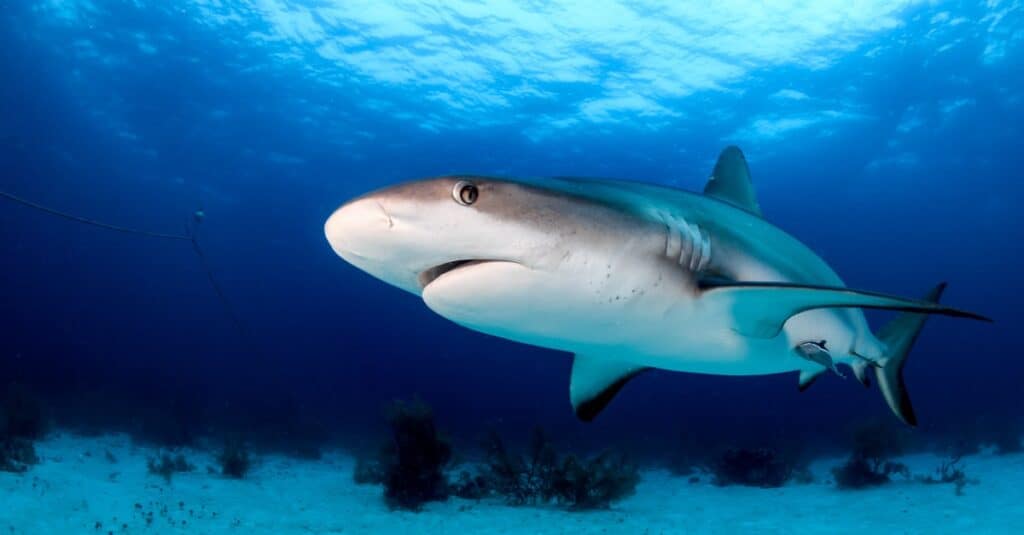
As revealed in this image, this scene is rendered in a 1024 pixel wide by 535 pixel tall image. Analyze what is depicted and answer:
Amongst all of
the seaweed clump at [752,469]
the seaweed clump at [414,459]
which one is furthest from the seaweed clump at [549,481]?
the seaweed clump at [752,469]

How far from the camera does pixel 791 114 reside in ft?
83.7

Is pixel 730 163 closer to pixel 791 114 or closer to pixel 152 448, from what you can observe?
pixel 152 448

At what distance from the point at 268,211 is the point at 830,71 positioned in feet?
120

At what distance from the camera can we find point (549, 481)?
10.2 metres

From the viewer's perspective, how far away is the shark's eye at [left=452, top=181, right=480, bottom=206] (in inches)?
84.7

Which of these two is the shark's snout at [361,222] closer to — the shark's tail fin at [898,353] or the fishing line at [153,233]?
the shark's tail fin at [898,353]

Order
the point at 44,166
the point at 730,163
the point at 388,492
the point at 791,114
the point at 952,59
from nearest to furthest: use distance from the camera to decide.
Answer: the point at 730,163 < the point at 388,492 < the point at 952,59 < the point at 791,114 < the point at 44,166

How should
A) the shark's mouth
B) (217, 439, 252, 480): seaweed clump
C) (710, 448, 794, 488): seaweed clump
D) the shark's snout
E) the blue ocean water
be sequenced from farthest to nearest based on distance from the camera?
the blue ocean water < (710, 448, 794, 488): seaweed clump < (217, 439, 252, 480): seaweed clump < the shark's mouth < the shark's snout

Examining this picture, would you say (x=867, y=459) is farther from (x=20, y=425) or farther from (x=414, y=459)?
(x=20, y=425)

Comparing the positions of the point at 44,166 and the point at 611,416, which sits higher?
the point at 44,166

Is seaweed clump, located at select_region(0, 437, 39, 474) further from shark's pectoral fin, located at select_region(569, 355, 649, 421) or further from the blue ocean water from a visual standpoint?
shark's pectoral fin, located at select_region(569, 355, 649, 421)

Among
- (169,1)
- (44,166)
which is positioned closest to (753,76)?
(169,1)

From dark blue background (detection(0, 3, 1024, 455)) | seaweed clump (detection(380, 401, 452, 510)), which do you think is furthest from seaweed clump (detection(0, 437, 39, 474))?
dark blue background (detection(0, 3, 1024, 455))

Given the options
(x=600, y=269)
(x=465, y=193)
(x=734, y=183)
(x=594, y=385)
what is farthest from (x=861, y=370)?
(x=465, y=193)
